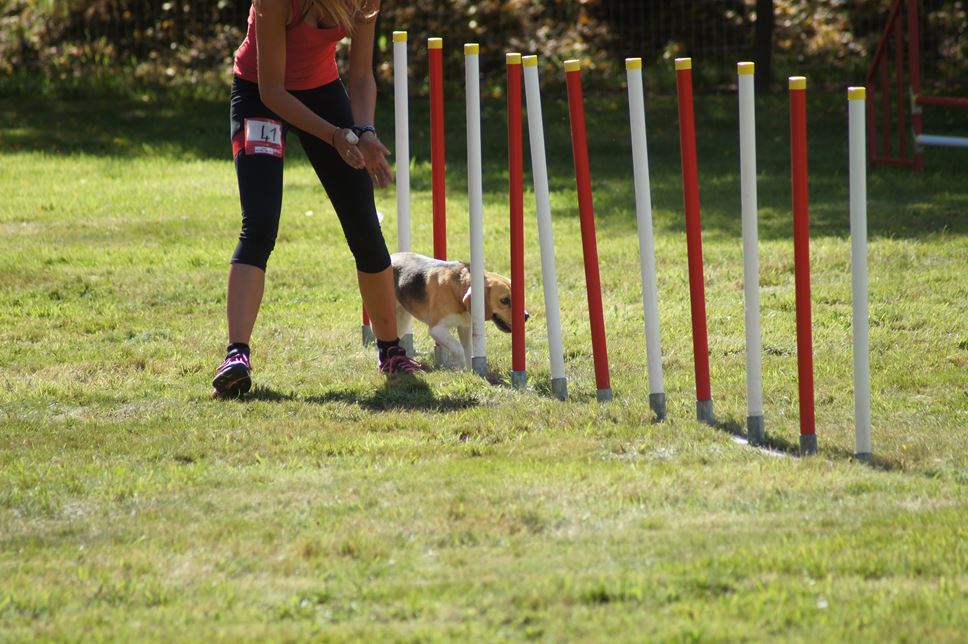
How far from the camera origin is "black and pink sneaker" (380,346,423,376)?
19.9 ft

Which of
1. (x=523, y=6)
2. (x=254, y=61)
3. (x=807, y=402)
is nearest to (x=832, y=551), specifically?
(x=807, y=402)

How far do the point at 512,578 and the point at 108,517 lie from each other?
1368 mm

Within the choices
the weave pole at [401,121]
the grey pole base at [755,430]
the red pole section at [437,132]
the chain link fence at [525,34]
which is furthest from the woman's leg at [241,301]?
the chain link fence at [525,34]

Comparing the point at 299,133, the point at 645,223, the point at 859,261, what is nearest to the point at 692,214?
the point at 645,223

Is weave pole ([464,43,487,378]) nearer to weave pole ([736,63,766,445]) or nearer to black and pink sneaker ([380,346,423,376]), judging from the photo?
black and pink sneaker ([380,346,423,376])

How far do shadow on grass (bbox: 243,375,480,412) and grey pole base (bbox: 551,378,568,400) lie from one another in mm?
342

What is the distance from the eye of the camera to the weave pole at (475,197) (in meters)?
5.84

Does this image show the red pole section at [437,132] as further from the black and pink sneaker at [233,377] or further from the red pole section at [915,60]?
the red pole section at [915,60]

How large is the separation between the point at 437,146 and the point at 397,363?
1.02 metres

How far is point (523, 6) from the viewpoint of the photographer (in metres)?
16.2

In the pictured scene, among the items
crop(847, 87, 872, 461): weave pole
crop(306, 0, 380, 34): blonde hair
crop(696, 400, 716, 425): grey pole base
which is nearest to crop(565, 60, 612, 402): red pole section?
crop(696, 400, 716, 425): grey pole base

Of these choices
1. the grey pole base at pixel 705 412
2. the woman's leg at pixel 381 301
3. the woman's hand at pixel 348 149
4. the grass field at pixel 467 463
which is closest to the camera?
the grass field at pixel 467 463

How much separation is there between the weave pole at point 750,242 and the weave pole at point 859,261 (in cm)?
34

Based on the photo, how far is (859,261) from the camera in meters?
4.58
